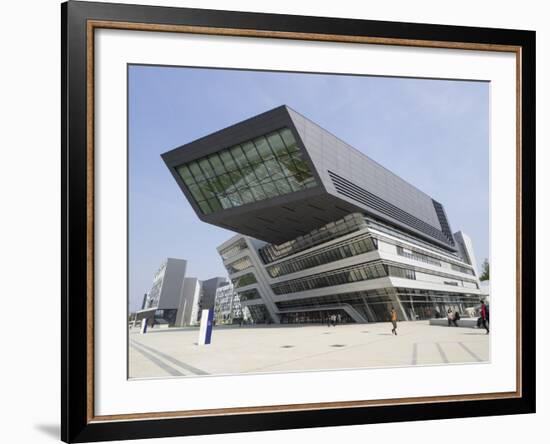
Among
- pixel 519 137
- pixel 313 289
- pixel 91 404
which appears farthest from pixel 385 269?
pixel 91 404

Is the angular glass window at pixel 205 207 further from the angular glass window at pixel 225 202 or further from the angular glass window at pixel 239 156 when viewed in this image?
the angular glass window at pixel 239 156

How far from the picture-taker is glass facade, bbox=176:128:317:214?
36.0m

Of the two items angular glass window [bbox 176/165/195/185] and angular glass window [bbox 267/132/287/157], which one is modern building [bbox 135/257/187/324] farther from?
angular glass window [bbox 267/132/287/157]

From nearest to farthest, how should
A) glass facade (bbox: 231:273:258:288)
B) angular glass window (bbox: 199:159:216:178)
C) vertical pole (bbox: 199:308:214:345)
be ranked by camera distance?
vertical pole (bbox: 199:308:214:345), angular glass window (bbox: 199:159:216:178), glass facade (bbox: 231:273:258:288)

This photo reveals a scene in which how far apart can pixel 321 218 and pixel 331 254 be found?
369 cm

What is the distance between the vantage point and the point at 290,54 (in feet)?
27.5

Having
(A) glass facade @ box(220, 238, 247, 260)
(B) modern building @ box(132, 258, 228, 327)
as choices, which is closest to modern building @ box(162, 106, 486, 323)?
(A) glass facade @ box(220, 238, 247, 260)

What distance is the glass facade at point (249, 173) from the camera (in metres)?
36.0

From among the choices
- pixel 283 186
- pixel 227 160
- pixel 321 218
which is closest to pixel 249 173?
pixel 227 160

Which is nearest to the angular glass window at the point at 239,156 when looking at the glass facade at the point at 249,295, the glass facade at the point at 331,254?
the glass facade at the point at 331,254

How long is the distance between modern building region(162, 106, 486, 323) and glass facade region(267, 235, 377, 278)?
0.08 m

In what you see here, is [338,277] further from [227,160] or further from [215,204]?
[227,160]

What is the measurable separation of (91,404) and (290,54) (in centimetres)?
558

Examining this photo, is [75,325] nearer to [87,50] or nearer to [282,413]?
[282,413]
